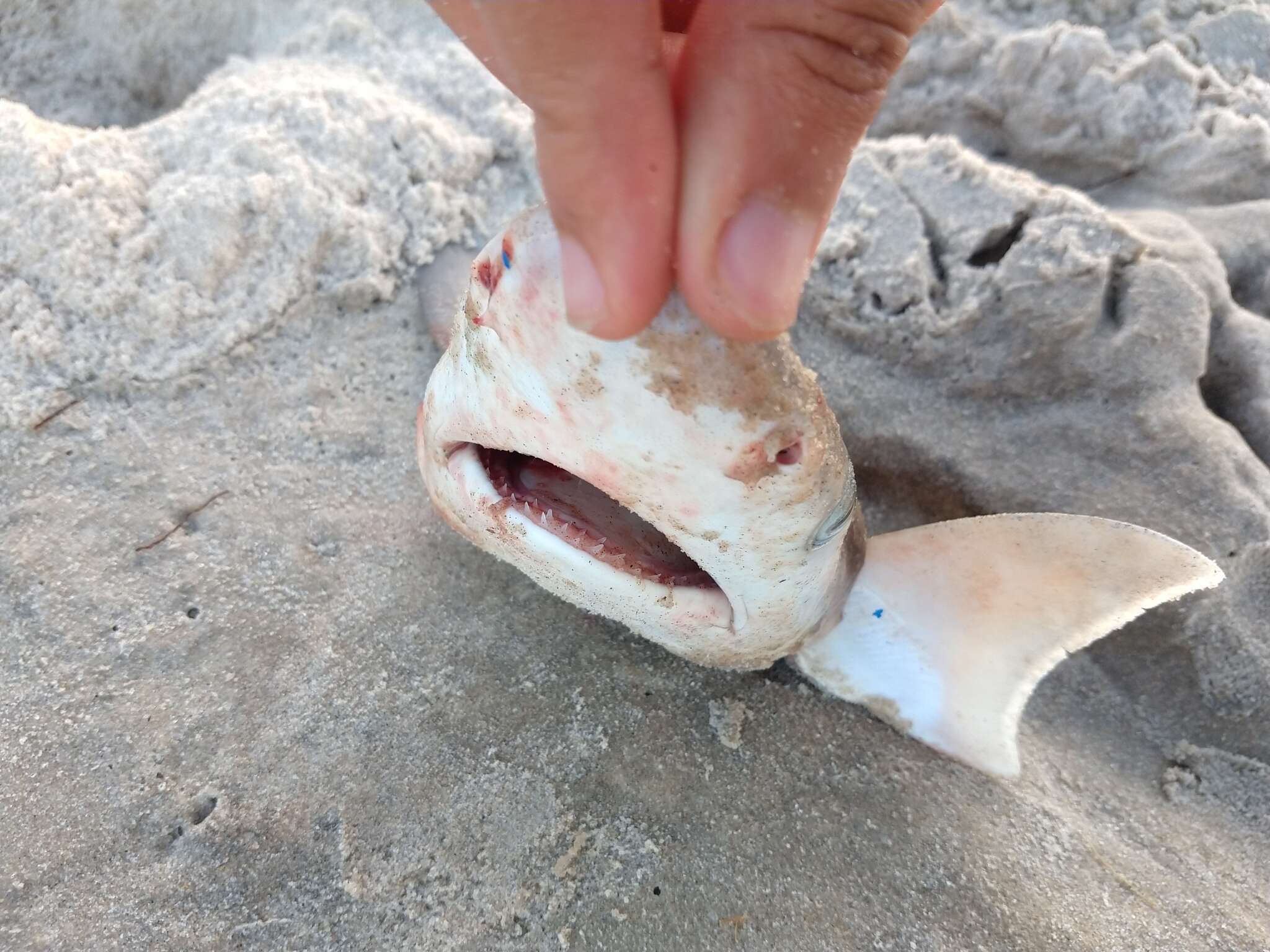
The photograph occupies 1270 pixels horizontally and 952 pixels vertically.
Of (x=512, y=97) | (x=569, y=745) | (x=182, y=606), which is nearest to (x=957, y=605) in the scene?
(x=569, y=745)

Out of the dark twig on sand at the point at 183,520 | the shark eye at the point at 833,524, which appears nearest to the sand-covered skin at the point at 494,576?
the dark twig on sand at the point at 183,520

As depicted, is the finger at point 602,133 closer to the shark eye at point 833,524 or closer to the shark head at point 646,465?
the shark head at point 646,465

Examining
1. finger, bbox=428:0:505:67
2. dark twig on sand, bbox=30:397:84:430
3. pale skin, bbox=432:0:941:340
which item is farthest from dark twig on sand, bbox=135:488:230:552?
pale skin, bbox=432:0:941:340

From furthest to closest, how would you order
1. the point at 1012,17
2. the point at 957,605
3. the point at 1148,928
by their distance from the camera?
1. the point at 1012,17
2. the point at 957,605
3. the point at 1148,928

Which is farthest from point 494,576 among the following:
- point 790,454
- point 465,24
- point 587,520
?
point 465,24

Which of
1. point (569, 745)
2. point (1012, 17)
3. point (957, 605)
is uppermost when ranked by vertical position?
point (1012, 17)

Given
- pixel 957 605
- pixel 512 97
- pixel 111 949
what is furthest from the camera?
pixel 512 97

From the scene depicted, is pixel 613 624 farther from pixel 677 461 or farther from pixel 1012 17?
pixel 1012 17

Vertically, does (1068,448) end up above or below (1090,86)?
below
